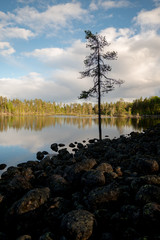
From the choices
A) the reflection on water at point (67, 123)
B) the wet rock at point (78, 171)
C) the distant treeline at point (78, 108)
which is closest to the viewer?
the wet rock at point (78, 171)

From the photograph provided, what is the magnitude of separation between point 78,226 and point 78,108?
180 metres

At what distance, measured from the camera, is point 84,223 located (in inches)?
127

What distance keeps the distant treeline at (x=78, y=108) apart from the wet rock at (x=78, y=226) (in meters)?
116

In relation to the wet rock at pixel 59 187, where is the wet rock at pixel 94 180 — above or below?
above

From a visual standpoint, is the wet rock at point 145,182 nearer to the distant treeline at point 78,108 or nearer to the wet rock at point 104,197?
the wet rock at point 104,197

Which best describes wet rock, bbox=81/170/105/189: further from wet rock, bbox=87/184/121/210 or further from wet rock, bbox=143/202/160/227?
wet rock, bbox=143/202/160/227

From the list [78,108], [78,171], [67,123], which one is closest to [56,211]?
[78,171]

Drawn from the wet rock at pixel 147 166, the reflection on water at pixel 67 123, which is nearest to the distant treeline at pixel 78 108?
the reflection on water at pixel 67 123

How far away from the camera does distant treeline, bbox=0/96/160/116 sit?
110062 mm

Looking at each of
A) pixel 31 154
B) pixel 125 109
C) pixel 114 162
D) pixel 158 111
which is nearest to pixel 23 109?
pixel 125 109

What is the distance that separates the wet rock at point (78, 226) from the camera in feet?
10.2

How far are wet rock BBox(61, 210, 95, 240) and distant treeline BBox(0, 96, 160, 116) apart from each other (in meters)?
116

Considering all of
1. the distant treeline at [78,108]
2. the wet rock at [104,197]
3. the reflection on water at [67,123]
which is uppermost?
the distant treeline at [78,108]

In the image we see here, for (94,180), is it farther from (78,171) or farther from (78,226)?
(78,226)
